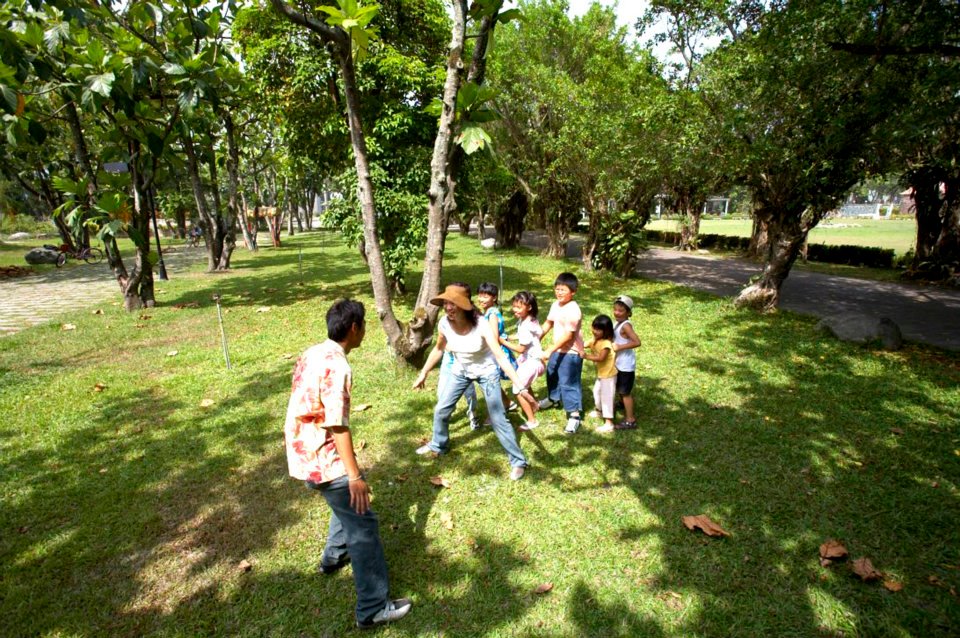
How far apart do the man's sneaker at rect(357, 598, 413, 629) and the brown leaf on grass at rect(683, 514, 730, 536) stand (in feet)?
7.07

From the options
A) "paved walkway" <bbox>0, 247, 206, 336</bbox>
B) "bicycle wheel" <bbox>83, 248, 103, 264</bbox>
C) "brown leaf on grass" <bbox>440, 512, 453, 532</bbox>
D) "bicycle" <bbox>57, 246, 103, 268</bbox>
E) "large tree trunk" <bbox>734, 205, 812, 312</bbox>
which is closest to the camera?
"brown leaf on grass" <bbox>440, 512, 453, 532</bbox>

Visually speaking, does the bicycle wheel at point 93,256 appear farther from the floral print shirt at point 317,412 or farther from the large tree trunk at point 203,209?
the floral print shirt at point 317,412

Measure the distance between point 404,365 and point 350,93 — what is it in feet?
11.2

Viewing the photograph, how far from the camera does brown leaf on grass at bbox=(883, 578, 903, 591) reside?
294 centimetres

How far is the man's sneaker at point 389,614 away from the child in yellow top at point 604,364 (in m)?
2.81

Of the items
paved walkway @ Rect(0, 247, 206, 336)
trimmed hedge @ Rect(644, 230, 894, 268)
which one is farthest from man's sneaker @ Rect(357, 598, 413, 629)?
trimmed hedge @ Rect(644, 230, 894, 268)

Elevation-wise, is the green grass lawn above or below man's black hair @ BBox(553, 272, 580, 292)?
below

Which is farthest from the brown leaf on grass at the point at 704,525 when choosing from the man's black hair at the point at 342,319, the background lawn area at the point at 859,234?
the background lawn area at the point at 859,234

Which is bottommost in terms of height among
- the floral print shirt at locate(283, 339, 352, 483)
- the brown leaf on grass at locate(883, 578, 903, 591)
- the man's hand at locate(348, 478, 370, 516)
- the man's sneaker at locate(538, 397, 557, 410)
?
the brown leaf on grass at locate(883, 578, 903, 591)

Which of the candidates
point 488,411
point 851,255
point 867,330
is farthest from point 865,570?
point 851,255

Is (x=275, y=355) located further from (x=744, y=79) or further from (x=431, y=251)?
(x=744, y=79)

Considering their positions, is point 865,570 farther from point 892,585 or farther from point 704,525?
point 704,525

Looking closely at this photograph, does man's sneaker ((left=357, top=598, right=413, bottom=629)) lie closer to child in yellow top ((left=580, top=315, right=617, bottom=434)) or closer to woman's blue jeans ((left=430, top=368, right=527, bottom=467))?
woman's blue jeans ((left=430, top=368, right=527, bottom=467))

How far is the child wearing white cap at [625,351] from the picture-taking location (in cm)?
482
